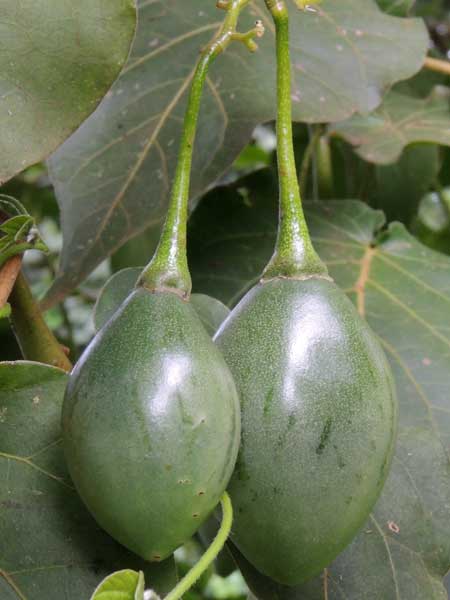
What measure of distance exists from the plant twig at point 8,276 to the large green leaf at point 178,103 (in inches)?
5.8

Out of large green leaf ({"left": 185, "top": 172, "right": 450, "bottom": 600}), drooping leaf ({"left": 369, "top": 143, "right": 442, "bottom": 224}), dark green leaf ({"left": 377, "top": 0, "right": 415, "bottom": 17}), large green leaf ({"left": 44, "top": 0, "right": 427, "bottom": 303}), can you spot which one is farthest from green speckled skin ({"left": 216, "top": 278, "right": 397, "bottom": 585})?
drooping leaf ({"left": 369, "top": 143, "right": 442, "bottom": 224})

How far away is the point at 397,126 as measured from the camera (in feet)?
3.79

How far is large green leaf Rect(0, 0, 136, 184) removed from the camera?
613 millimetres

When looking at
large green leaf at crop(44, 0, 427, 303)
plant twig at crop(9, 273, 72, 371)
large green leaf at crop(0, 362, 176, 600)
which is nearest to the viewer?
large green leaf at crop(0, 362, 176, 600)

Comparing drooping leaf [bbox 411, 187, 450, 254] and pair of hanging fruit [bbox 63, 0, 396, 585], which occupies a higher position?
pair of hanging fruit [bbox 63, 0, 396, 585]

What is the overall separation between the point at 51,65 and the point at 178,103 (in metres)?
0.29

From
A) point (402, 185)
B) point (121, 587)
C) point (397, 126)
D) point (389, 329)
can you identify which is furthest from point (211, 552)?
point (402, 185)

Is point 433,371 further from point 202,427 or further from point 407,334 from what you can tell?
point 202,427

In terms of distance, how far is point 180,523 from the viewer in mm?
475

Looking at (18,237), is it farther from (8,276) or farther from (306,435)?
(306,435)

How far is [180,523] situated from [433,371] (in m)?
0.43

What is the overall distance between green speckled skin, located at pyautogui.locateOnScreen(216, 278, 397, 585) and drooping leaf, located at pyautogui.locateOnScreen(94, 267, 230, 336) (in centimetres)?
21

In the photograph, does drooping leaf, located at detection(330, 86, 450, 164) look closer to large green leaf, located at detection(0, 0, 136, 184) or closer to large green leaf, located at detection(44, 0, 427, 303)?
large green leaf, located at detection(44, 0, 427, 303)

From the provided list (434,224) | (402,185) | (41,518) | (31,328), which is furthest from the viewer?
(434,224)
